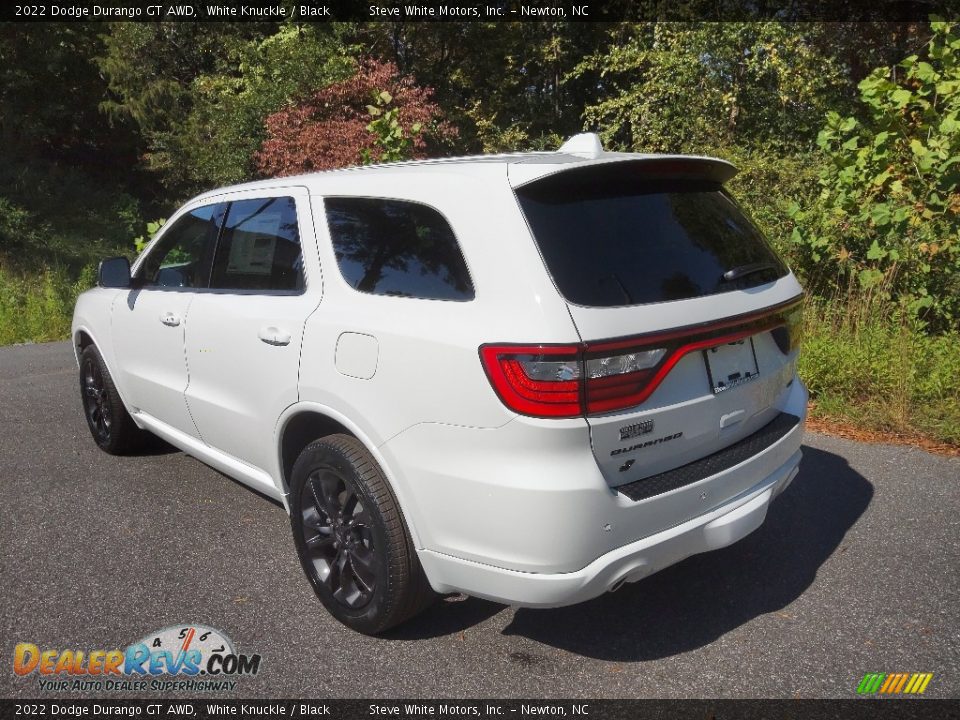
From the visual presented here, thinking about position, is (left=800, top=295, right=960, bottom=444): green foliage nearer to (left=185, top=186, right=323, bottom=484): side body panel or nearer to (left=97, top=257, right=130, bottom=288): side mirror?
(left=185, top=186, right=323, bottom=484): side body panel

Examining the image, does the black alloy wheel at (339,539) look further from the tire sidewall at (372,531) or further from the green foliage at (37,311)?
the green foliage at (37,311)

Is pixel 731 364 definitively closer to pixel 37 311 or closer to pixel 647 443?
pixel 647 443

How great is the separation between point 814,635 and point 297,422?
2.19 m

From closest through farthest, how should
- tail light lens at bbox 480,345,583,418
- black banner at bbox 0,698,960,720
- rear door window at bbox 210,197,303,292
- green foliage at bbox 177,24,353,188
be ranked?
1. tail light lens at bbox 480,345,583,418
2. black banner at bbox 0,698,960,720
3. rear door window at bbox 210,197,303,292
4. green foliage at bbox 177,24,353,188

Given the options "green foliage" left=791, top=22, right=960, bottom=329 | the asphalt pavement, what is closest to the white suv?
the asphalt pavement

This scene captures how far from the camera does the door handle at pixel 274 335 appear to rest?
3.23 m

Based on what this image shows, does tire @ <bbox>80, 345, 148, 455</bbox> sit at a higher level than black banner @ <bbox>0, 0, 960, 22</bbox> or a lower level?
lower

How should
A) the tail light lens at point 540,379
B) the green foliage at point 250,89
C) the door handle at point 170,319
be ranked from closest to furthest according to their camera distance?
the tail light lens at point 540,379, the door handle at point 170,319, the green foliage at point 250,89

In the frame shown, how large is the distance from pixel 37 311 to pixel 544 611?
1062cm

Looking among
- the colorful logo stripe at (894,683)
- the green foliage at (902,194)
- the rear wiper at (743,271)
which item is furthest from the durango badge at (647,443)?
the green foliage at (902,194)

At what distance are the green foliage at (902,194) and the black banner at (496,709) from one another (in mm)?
4415

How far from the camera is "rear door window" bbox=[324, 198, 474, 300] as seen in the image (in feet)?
8.99

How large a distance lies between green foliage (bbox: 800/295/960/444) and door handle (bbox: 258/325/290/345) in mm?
4140

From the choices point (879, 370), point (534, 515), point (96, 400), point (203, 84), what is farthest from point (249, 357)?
point (203, 84)
